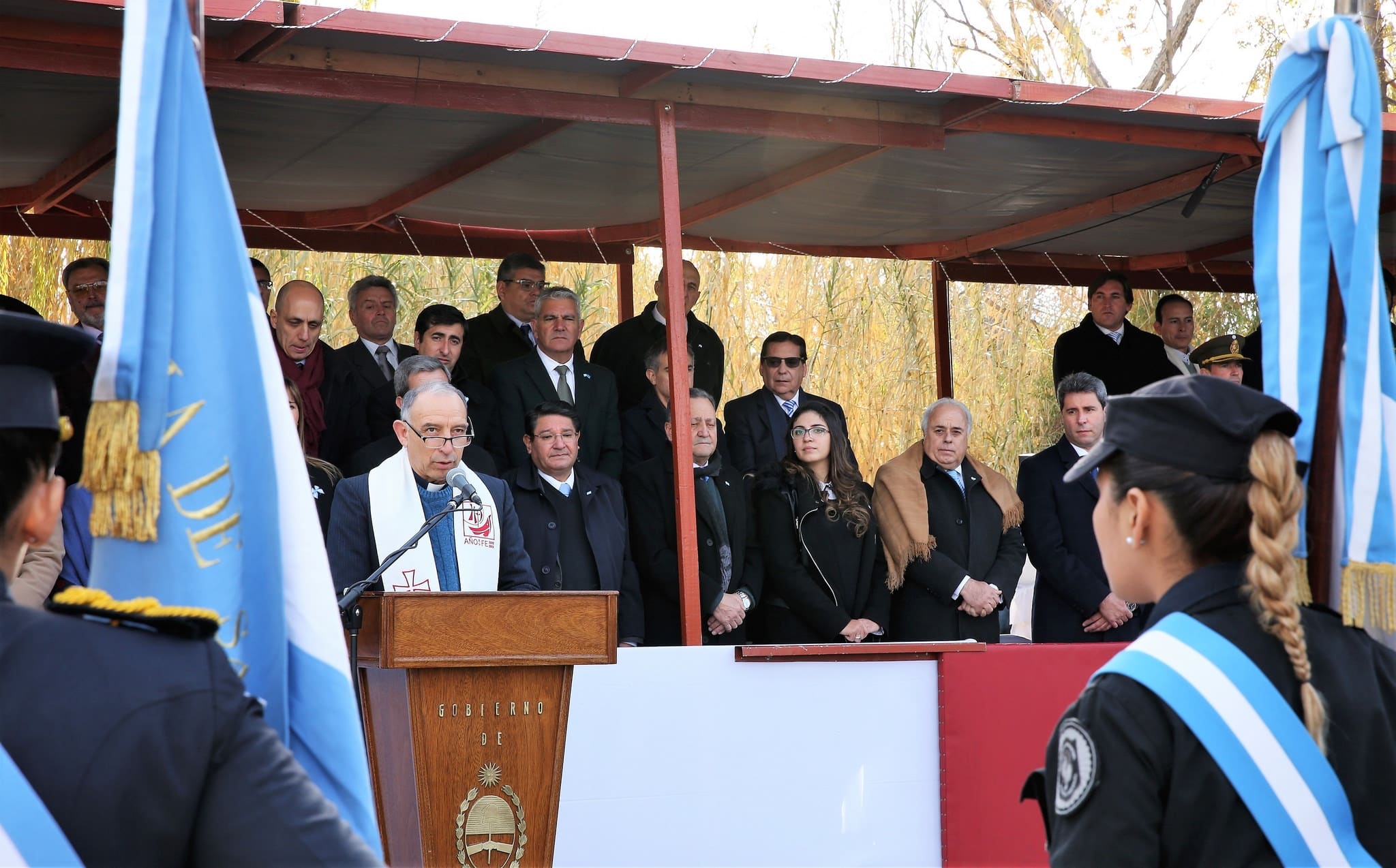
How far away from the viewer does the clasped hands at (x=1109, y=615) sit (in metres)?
6.92

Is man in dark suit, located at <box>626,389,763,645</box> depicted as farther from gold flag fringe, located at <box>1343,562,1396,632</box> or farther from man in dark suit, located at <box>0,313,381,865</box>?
man in dark suit, located at <box>0,313,381,865</box>

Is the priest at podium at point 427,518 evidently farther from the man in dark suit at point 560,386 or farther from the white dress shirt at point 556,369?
the white dress shirt at point 556,369

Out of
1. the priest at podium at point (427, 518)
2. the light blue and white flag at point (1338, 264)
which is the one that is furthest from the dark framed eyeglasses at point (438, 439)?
the light blue and white flag at point (1338, 264)

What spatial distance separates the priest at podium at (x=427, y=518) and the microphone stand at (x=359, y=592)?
0.40 ft

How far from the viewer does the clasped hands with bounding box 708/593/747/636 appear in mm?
6574

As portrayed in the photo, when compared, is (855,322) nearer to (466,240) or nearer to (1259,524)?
(466,240)

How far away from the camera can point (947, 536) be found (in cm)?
710

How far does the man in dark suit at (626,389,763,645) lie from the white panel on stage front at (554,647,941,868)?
855 mm

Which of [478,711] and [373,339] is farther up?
[373,339]

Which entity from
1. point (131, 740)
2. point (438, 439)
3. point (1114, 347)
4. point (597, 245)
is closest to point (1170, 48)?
point (1114, 347)

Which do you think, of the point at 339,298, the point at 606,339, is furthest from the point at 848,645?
the point at 339,298

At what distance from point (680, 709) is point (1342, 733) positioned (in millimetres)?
3851

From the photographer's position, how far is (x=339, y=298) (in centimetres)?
1379

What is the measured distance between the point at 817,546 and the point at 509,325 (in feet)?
7.41
